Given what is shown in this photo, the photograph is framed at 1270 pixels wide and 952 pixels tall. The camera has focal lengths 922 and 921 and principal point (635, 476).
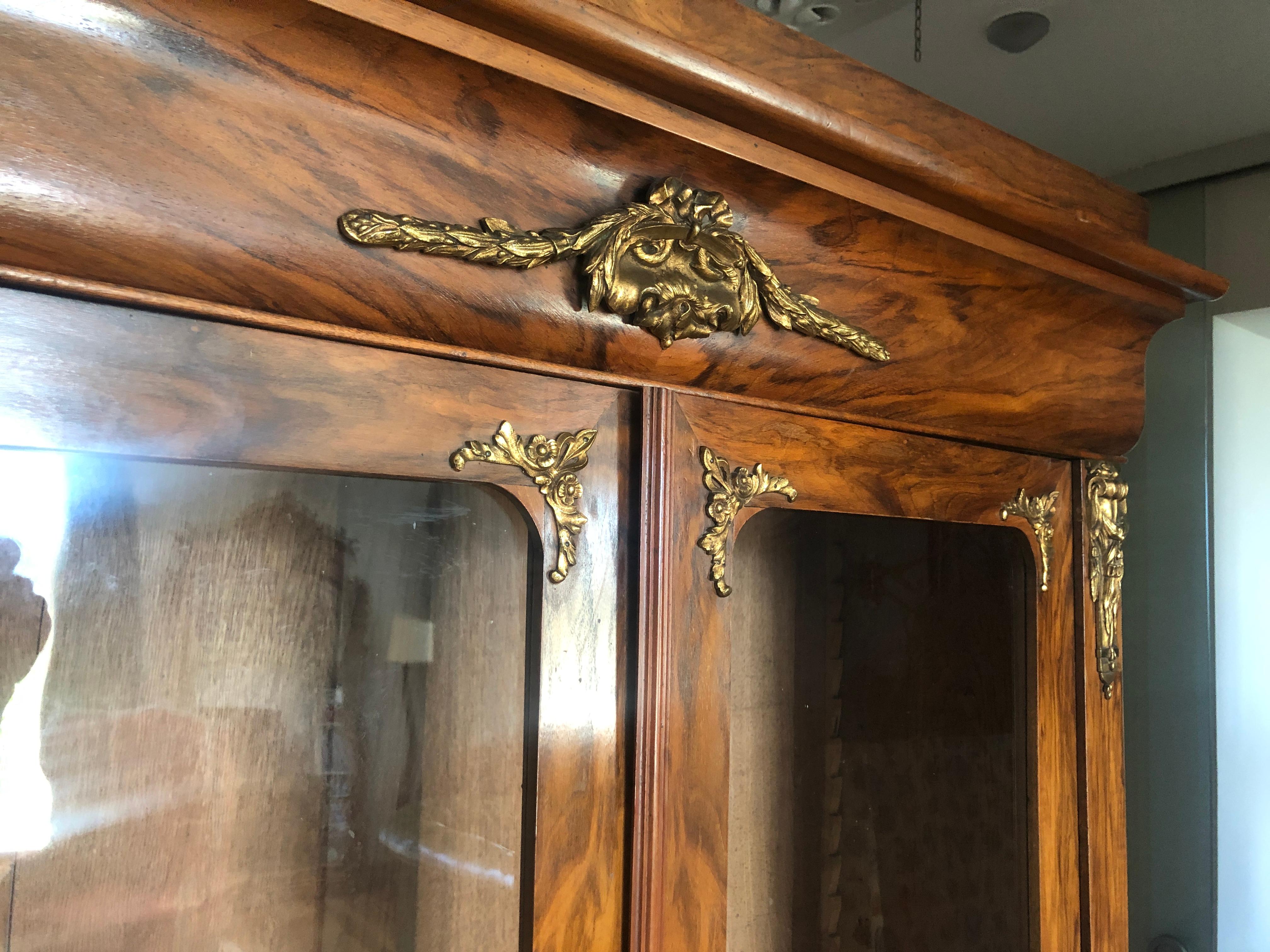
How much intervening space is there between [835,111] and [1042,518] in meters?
0.39

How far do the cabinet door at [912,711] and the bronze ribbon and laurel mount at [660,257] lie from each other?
11 cm

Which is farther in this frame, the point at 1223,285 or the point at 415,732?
the point at 1223,285

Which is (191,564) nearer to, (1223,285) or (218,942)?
(218,942)

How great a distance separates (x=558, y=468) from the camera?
48 centimetres

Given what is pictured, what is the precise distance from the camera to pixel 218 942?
46 centimetres

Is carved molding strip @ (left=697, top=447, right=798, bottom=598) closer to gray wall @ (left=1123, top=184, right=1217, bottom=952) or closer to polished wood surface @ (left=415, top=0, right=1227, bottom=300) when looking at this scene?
polished wood surface @ (left=415, top=0, right=1227, bottom=300)

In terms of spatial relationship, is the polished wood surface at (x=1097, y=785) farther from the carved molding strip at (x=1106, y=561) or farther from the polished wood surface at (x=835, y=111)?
the polished wood surface at (x=835, y=111)

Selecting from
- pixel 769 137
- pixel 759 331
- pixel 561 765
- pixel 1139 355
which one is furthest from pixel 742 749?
pixel 1139 355

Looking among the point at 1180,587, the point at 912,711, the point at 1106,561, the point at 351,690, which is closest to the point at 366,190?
the point at 351,690

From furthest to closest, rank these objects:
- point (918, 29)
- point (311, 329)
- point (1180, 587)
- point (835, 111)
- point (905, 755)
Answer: point (1180, 587) < point (918, 29) < point (905, 755) < point (835, 111) < point (311, 329)

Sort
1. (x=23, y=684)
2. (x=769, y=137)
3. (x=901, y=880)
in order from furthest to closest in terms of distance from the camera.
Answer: (x=901, y=880) < (x=769, y=137) < (x=23, y=684)

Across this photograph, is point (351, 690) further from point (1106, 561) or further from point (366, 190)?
point (1106, 561)

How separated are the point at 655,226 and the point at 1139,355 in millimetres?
531

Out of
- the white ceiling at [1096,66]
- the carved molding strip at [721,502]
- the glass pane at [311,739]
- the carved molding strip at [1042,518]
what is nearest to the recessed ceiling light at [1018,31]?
the white ceiling at [1096,66]
